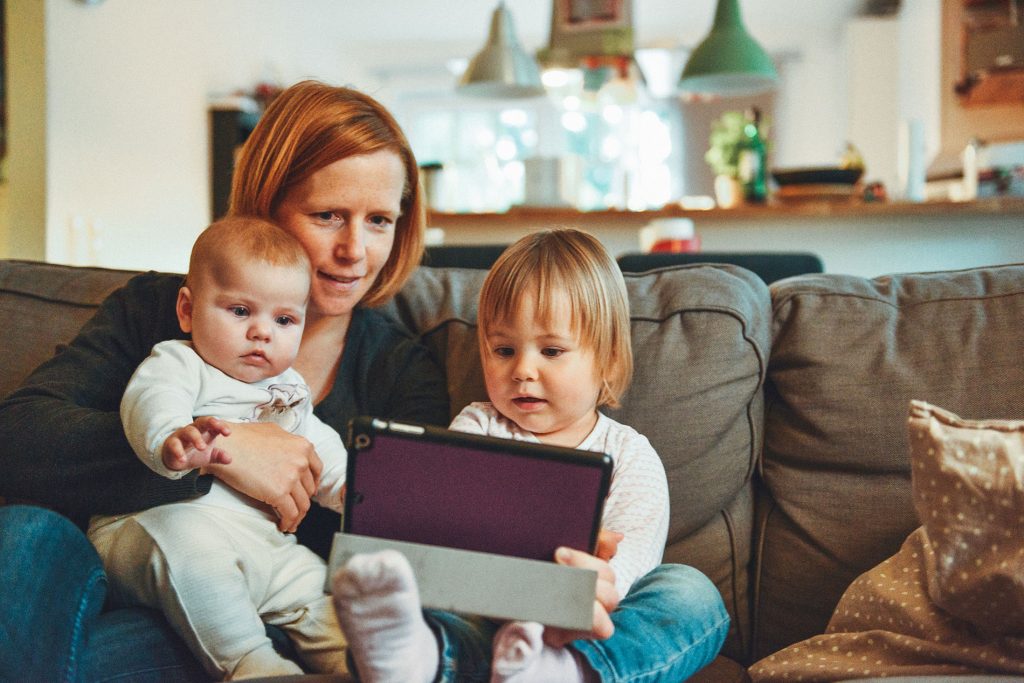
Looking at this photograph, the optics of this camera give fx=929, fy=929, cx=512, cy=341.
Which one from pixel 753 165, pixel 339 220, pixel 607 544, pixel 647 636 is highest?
pixel 753 165

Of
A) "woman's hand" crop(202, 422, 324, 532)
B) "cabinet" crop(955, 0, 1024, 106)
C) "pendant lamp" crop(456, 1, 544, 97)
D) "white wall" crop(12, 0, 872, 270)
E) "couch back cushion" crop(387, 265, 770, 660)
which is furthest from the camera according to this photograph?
"cabinet" crop(955, 0, 1024, 106)

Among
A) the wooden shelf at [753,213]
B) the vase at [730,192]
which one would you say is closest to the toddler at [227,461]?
the wooden shelf at [753,213]

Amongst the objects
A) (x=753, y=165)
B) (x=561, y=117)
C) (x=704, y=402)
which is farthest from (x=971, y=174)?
(x=561, y=117)

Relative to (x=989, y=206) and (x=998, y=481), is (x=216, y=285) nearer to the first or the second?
(x=998, y=481)

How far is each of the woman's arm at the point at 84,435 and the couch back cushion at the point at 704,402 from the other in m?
0.48

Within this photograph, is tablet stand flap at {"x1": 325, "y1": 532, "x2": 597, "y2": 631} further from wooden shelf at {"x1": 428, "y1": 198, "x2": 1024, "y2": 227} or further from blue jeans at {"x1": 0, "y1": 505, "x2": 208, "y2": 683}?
wooden shelf at {"x1": 428, "y1": 198, "x2": 1024, "y2": 227}

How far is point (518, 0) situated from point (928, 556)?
6.43 metres

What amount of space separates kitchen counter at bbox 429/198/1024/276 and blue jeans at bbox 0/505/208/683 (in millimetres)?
2871

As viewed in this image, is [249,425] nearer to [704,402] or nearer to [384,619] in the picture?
[384,619]

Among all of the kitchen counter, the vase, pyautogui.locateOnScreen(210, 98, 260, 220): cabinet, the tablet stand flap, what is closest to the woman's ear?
the tablet stand flap

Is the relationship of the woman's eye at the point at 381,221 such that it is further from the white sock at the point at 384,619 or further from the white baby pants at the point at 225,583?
the white sock at the point at 384,619

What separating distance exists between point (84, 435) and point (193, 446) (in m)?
0.25

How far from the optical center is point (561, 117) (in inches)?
334

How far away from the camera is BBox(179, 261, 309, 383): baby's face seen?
1247 millimetres
